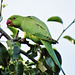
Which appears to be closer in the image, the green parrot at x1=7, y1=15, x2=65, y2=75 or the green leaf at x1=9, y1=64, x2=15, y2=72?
the green leaf at x1=9, y1=64, x2=15, y2=72

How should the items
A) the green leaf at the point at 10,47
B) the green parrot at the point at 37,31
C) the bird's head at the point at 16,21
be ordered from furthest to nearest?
the bird's head at the point at 16,21
the green parrot at the point at 37,31
the green leaf at the point at 10,47

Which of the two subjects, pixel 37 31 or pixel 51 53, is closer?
pixel 51 53

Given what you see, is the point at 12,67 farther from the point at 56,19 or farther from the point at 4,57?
the point at 56,19

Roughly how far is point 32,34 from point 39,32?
2.1 inches

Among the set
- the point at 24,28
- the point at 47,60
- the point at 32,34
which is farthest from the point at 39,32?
the point at 47,60

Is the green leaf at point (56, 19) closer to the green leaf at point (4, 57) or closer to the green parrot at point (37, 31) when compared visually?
the green parrot at point (37, 31)

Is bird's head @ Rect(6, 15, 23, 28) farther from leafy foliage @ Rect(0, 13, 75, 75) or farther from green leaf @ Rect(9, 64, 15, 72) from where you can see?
green leaf @ Rect(9, 64, 15, 72)

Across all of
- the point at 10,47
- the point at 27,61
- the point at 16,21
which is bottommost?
the point at 27,61

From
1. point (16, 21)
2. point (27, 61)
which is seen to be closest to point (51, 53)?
point (27, 61)

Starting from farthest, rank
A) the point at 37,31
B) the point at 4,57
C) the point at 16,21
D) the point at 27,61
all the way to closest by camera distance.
Answer: the point at 16,21 → the point at 37,31 → the point at 27,61 → the point at 4,57

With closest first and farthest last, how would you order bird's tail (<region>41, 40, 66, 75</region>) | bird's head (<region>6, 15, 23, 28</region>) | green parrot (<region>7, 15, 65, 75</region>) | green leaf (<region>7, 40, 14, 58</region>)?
green leaf (<region>7, 40, 14, 58</region>) < bird's tail (<region>41, 40, 66, 75</region>) < green parrot (<region>7, 15, 65, 75</region>) < bird's head (<region>6, 15, 23, 28</region>)

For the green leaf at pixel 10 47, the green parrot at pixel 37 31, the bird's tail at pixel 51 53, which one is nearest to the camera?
the green leaf at pixel 10 47

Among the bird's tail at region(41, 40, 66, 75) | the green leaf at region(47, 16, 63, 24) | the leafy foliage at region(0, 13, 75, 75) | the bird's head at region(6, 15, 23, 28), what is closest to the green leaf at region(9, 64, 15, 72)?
the leafy foliage at region(0, 13, 75, 75)

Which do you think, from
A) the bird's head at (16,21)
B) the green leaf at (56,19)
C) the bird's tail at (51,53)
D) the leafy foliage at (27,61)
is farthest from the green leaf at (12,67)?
the bird's head at (16,21)
